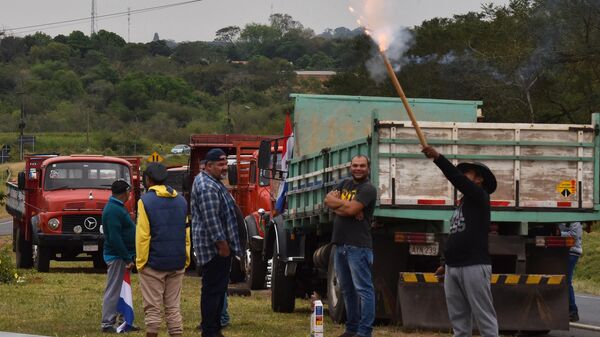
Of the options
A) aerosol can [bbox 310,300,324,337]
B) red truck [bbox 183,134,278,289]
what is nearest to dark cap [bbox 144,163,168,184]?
aerosol can [bbox 310,300,324,337]

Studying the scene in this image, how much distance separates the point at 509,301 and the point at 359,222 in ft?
7.20

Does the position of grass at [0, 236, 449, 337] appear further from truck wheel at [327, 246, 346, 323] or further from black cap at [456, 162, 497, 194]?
black cap at [456, 162, 497, 194]

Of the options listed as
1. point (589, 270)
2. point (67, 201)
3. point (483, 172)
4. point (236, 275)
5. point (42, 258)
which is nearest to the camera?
point (483, 172)

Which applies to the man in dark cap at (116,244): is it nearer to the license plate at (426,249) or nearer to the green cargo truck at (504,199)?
the green cargo truck at (504,199)

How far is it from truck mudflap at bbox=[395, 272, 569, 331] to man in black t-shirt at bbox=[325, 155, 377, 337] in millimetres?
A: 1221

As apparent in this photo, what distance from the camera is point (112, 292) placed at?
15266 millimetres

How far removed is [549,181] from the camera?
15.4 m

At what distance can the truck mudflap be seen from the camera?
15.3 m

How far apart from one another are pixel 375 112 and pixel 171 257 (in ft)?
10.6

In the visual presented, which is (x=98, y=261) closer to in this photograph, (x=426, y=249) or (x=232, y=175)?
(x=232, y=175)

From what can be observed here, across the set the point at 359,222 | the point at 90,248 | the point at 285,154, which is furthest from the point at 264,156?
the point at 90,248

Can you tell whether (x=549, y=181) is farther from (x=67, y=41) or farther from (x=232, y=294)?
(x=67, y=41)

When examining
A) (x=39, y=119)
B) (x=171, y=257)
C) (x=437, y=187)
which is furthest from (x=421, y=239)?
(x=39, y=119)

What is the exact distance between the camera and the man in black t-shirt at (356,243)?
14.0 meters
